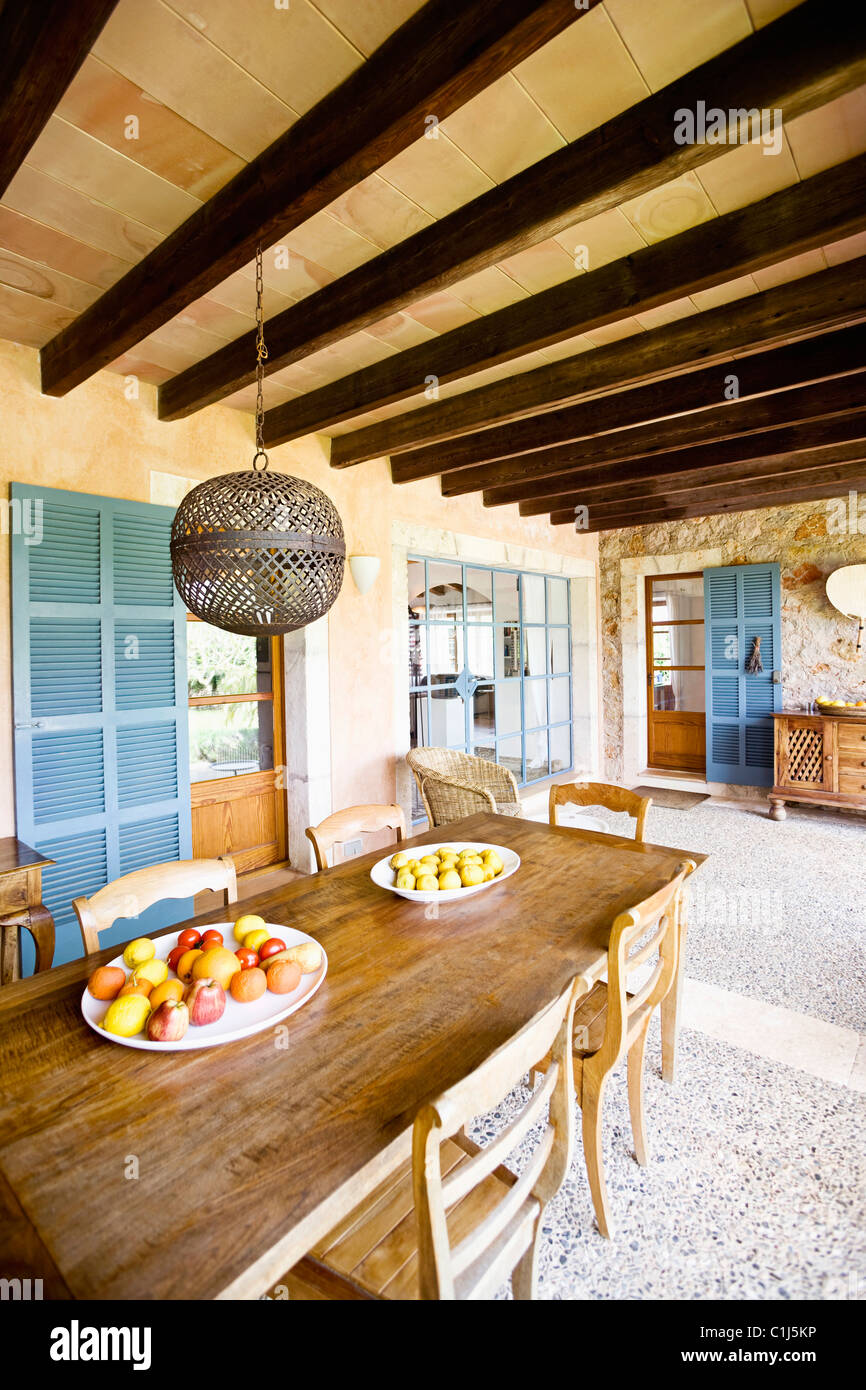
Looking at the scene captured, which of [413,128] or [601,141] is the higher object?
[601,141]

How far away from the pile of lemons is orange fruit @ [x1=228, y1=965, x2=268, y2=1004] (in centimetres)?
56

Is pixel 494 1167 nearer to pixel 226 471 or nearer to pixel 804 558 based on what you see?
pixel 226 471

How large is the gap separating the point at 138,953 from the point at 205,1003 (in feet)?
0.92

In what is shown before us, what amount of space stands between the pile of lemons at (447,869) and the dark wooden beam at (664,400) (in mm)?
2322

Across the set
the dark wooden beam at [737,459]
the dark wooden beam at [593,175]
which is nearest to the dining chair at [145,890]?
the dark wooden beam at [593,175]

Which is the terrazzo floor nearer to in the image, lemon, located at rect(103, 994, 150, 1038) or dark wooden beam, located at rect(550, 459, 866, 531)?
lemon, located at rect(103, 994, 150, 1038)

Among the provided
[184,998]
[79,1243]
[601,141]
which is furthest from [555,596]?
[79,1243]

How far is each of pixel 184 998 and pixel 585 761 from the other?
219 inches

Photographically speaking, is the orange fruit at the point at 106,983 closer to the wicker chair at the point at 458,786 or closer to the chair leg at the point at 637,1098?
the chair leg at the point at 637,1098

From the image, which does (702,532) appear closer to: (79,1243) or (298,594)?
(298,594)

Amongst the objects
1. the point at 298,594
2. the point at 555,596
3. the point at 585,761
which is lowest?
the point at 585,761

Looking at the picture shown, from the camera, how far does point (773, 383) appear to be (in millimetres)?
2742

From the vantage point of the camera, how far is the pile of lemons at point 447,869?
1721 millimetres

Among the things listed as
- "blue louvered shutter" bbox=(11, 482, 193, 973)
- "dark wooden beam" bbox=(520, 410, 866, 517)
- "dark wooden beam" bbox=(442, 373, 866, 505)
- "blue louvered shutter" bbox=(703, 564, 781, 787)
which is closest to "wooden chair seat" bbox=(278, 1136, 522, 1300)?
"blue louvered shutter" bbox=(11, 482, 193, 973)
